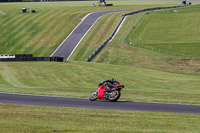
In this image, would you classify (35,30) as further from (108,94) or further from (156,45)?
(108,94)

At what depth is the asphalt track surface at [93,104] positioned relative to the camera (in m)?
23.7

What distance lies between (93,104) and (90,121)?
294 inches

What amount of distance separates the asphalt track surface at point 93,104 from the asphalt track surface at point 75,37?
45622 millimetres

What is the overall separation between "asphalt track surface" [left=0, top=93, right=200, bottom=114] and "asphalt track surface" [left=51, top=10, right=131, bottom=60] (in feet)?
150

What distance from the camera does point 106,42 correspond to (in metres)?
81.6

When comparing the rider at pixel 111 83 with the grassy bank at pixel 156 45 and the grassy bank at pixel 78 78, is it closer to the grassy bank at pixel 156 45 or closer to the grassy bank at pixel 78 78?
the grassy bank at pixel 78 78

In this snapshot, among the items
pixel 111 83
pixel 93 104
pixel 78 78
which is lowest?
pixel 78 78

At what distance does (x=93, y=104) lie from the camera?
84.8ft

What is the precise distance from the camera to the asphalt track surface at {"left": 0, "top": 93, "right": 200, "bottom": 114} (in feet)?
77.6

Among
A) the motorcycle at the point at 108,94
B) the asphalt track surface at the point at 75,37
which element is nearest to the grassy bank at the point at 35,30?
the asphalt track surface at the point at 75,37

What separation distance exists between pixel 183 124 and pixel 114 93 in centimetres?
952

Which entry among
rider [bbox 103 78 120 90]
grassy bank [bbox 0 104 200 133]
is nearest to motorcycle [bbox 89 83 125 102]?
rider [bbox 103 78 120 90]

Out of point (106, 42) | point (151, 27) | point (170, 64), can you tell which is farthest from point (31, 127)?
point (151, 27)

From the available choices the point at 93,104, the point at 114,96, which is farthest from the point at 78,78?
the point at 93,104
